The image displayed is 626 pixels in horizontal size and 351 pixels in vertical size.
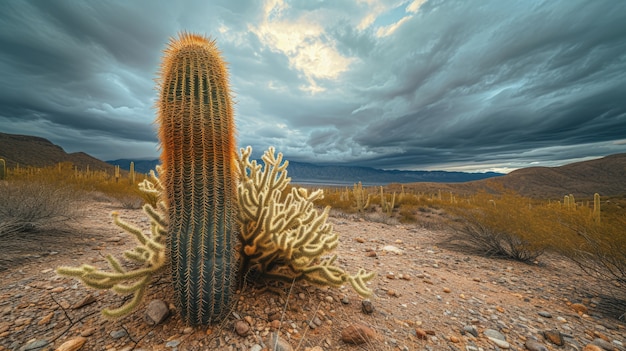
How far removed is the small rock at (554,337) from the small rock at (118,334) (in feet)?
12.4

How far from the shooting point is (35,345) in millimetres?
1884

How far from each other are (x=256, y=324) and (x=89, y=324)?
1377 millimetres

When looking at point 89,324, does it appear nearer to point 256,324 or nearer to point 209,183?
point 256,324

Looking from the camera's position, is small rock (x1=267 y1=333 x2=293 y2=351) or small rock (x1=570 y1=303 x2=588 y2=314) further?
small rock (x1=570 y1=303 x2=588 y2=314)

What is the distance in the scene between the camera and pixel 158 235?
8.49ft

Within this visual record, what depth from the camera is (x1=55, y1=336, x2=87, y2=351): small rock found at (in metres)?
1.82

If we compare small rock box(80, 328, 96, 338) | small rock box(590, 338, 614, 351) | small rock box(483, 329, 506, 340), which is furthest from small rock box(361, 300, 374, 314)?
small rock box(80, 328, 96, 338)

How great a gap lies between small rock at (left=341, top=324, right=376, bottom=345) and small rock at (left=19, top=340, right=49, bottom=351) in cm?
226

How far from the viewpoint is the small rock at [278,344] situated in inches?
77.5

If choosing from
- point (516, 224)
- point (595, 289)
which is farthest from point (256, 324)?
point (516, 224)

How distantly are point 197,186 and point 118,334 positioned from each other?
131 cm

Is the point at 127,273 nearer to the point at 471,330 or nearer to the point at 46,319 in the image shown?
the point at 46,319

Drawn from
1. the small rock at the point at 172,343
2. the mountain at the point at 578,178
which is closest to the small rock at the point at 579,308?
the small rock at the point at 172,343

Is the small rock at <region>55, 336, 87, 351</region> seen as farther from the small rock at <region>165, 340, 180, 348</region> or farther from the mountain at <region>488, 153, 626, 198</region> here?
the mountain at <region>488, 153, 626, 198</region>
